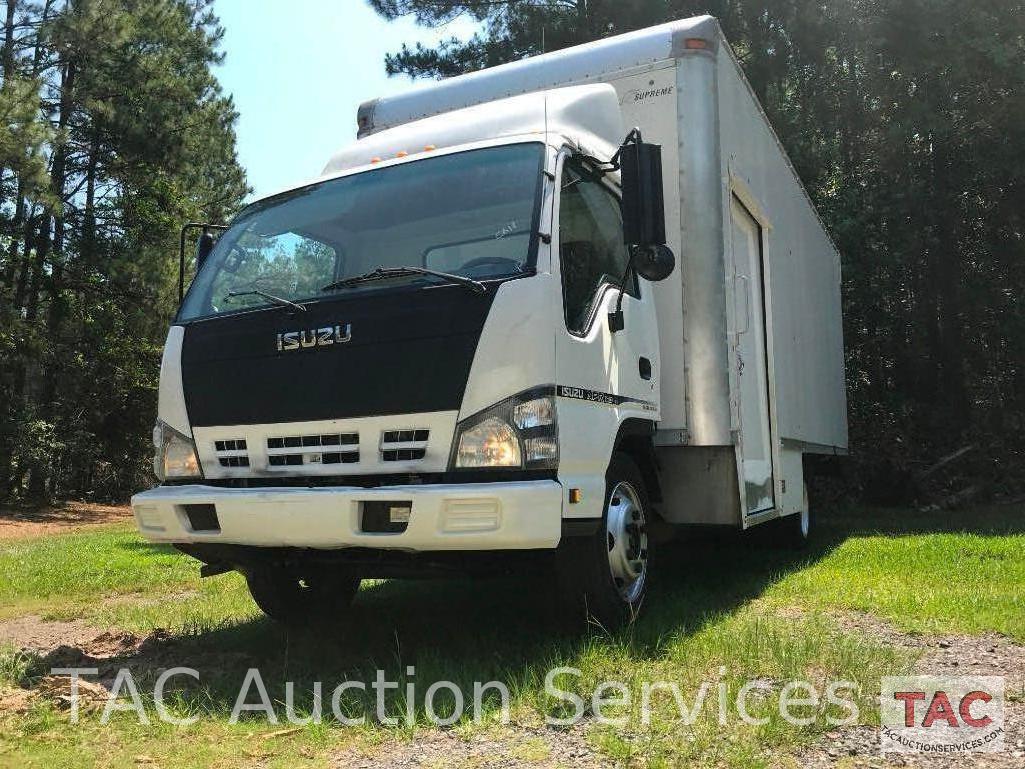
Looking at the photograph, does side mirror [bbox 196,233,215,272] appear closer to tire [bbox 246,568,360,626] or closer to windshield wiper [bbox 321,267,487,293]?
windshield wiper [bbox 321,267,487,293]

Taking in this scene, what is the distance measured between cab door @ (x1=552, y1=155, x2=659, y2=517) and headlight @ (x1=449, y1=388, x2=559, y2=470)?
8cm

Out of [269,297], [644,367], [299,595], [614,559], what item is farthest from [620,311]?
[299,595]

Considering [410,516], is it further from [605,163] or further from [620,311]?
[605,163]

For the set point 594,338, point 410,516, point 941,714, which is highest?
point 594,338

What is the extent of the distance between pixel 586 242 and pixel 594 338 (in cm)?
56

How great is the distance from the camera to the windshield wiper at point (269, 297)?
13.8 ft

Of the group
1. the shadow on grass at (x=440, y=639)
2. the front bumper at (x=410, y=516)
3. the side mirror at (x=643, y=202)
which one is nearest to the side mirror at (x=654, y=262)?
the side mirror at (x=643, y=202)

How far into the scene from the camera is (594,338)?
4.27 metres

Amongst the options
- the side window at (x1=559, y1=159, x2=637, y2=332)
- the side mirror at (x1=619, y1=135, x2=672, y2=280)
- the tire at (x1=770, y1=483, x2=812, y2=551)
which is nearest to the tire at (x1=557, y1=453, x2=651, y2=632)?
the side window at (x1=559, y1=159, x2=637, y2=332)

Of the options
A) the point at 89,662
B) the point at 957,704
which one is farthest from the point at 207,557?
the point at 957,704

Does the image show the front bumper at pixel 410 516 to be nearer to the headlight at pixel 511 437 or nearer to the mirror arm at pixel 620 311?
the headlight at pixel 511 437

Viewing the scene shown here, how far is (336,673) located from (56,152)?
67.0 feet

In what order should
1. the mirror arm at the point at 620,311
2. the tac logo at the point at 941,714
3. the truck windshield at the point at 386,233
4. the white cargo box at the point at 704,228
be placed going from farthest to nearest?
the white cargo box at the point at 704,228, the mirror arm at the point at 620,311, the truck windshield at the point at 386,233, the tac logo at the point at 941,714

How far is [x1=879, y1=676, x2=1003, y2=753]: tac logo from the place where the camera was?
121 inches
